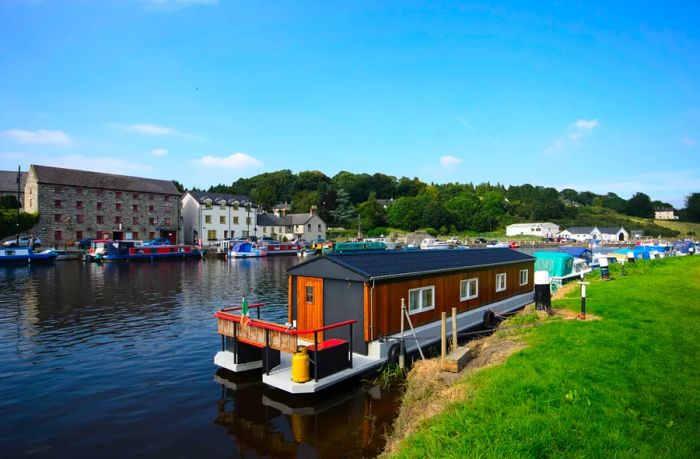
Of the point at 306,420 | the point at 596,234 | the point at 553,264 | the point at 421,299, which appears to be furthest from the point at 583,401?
the point at 596,234

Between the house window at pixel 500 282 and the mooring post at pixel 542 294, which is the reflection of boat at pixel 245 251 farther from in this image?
the mooring post at pixel 542 294

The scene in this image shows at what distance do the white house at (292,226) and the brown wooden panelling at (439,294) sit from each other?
8555 centimetres

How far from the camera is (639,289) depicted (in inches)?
1062

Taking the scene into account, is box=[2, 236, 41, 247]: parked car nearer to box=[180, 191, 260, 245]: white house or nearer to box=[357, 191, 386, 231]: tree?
box=[180, 191, 260, 245]: white house

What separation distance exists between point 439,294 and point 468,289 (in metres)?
3.36

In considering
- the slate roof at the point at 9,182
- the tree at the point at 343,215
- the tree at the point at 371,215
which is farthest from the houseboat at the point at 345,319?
the tree at the point at 343,215

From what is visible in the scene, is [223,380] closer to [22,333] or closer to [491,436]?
[491,436]

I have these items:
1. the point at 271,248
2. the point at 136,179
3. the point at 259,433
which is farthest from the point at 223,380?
the point at 136,179

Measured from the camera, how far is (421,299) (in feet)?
61.5

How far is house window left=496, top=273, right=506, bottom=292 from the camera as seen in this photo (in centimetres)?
2586

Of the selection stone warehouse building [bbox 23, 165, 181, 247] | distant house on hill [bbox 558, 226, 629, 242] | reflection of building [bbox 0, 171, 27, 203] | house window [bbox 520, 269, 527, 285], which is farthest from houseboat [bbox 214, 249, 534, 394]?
distant house on hill [bbox 558, 226, 629, 242]

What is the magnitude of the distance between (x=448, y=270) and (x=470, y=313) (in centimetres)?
350

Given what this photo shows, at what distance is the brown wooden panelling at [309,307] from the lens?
17.6 metres

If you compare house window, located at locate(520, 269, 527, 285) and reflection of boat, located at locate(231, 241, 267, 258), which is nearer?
house window, located at locate(520, 269, 527, 285)
